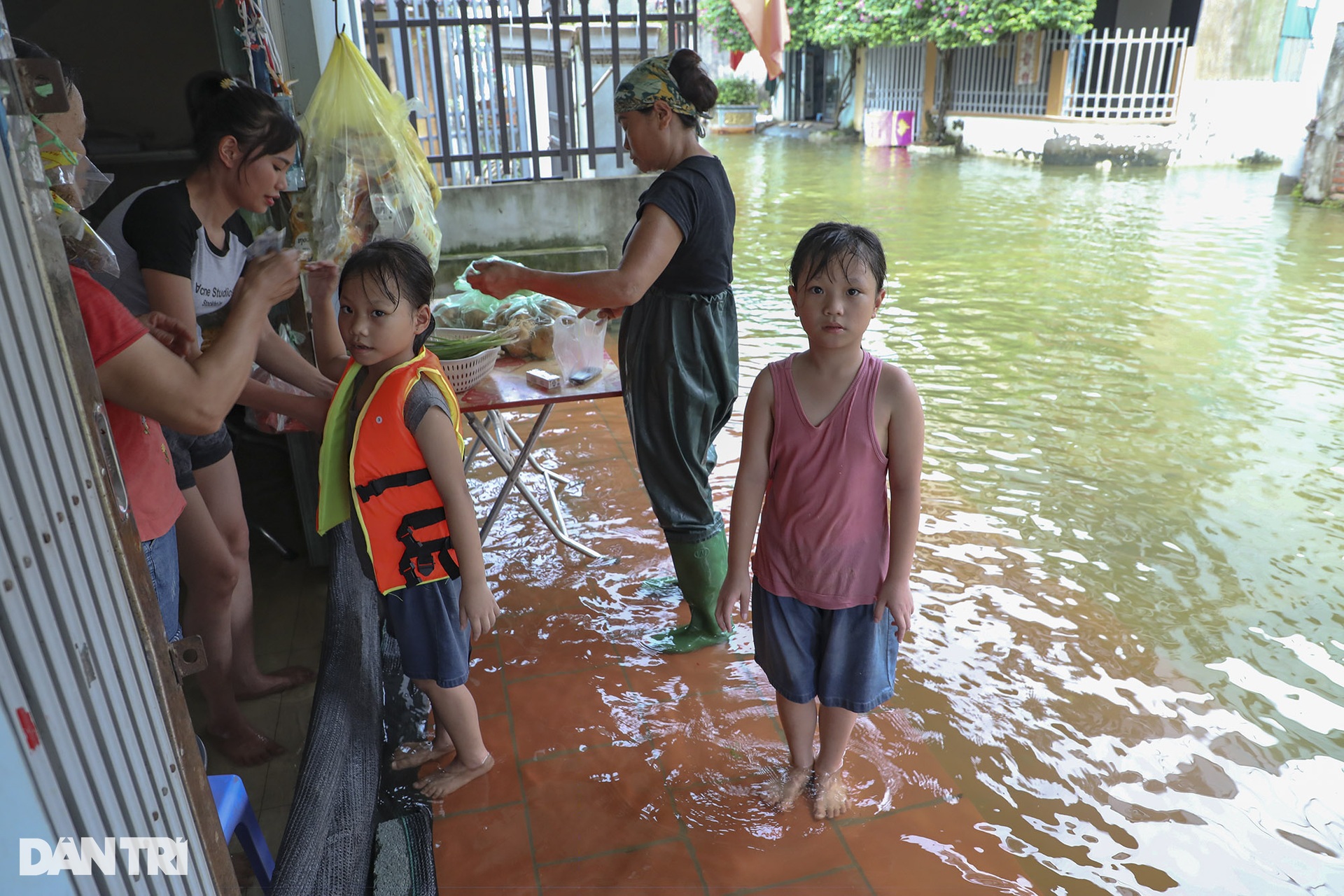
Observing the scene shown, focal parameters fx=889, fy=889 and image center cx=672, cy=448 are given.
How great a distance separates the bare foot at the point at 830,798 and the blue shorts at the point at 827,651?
0.24 metres

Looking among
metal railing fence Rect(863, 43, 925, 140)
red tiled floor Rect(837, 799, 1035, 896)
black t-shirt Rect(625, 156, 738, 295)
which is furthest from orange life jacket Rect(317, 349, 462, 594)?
metal railing fence Rect(863, 43, 925, 140)

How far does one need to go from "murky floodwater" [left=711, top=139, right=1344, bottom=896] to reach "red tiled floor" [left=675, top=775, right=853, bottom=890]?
462mm

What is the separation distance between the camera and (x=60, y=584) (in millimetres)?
957

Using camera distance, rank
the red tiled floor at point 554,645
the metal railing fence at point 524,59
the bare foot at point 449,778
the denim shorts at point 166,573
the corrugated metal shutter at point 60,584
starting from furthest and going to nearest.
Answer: the metal railing fence at point 524,59, the red tiled floor at point 554,645, the bare foot at point 449,778, the denim shorts at point 166,573, the corrugated metal shutter at point 60,584

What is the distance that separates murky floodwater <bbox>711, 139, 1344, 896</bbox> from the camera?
229cm

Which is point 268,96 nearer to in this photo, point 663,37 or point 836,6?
point 663,37

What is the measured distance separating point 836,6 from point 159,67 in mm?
20717

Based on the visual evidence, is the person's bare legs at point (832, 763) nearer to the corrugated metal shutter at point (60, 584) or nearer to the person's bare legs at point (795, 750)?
the person's bare legs at point (795, 750)

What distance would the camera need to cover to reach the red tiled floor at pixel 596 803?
2.15m

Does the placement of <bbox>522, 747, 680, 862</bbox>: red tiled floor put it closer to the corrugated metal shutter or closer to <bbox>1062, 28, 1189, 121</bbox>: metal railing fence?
the corrugated metal shutter

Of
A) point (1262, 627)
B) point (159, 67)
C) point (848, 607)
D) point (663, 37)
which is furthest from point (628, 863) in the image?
point (663, 37)

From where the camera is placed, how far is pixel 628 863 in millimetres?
2086

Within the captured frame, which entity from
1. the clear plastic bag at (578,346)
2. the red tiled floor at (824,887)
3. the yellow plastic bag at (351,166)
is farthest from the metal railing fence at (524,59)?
the red tiled floor at (824,887)

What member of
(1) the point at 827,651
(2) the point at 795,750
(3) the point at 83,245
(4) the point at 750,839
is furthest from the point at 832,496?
(3) the point at 83,245
